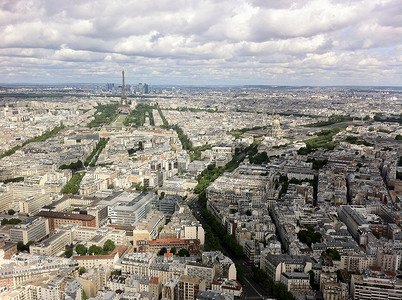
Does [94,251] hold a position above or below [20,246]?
above

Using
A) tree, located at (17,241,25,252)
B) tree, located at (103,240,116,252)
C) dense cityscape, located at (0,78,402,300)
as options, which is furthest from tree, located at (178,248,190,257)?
tree, located at (17,241,25,252)

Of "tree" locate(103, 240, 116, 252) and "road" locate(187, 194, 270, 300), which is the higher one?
"tree" locate(103, 240, 116, 252)

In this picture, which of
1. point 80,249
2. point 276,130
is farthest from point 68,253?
point 276,130

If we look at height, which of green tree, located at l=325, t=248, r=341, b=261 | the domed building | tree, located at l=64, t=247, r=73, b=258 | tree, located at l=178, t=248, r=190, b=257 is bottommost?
tree, located at l=64, t=247, r=73, b=258

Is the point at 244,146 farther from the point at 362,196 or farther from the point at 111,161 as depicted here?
the point at 362,196

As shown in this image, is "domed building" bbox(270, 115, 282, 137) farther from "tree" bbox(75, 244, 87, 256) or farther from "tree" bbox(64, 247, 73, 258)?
"tree" bbox(64, 247, 73, 258)

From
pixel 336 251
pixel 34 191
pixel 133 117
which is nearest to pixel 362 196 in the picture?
pixel 336 251

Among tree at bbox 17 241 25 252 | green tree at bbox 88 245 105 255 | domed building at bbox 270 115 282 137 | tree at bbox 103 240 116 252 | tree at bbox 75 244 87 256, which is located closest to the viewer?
green tree at bbox 88 245 105 255

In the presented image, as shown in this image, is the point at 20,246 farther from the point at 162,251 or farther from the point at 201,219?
the point at 201,219

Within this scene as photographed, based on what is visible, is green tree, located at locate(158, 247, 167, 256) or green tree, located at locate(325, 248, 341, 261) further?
green tree, located at locate(158, 247, 167, 256)
